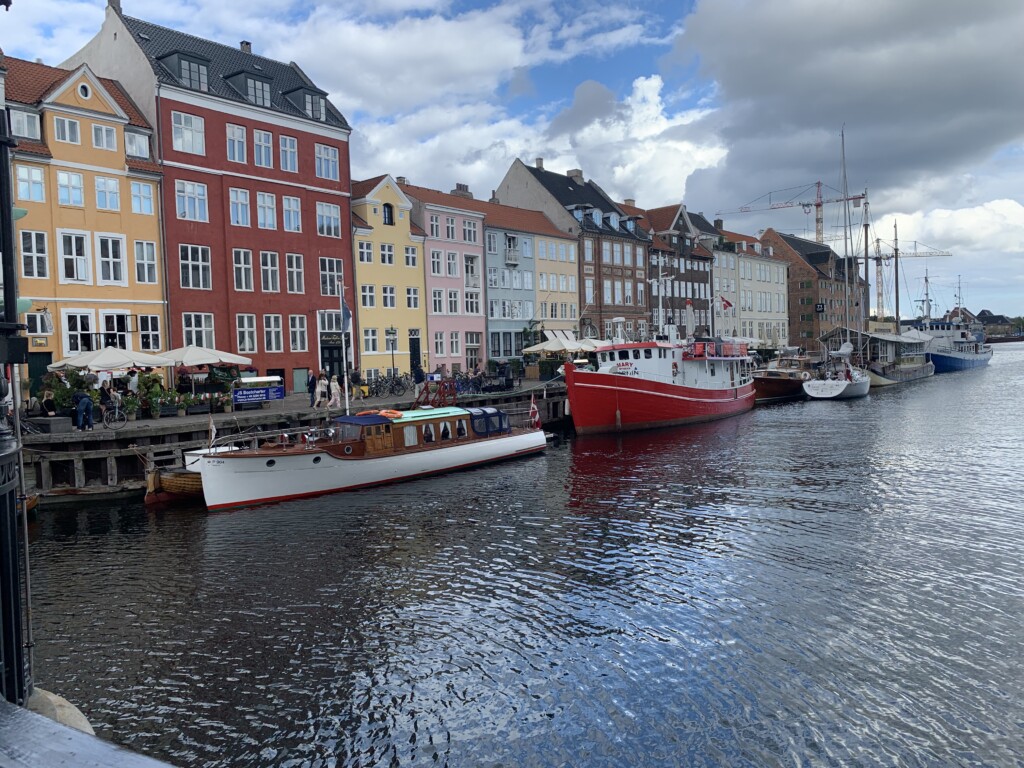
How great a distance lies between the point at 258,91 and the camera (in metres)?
43.4

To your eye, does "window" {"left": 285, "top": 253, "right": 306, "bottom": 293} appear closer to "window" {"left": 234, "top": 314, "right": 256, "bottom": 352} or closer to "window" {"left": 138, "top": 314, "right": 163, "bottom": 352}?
"window" {"left": 234, "top": 314, "right": 256, "bottom": 352}

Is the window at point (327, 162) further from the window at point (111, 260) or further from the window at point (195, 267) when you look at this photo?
the window at point (111, 260)

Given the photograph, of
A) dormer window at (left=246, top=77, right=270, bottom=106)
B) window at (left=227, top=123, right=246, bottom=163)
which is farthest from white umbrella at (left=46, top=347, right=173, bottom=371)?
dormer window at (left=246, top=77, right=270, bottom=106)

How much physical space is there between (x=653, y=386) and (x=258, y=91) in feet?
90.1

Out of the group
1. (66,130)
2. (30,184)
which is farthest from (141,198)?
(30,184)

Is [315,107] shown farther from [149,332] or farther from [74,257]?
[74,257]

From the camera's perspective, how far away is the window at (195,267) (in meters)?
39.1

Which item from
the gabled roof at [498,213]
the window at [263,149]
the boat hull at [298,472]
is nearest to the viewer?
the boat hull at [298,472]

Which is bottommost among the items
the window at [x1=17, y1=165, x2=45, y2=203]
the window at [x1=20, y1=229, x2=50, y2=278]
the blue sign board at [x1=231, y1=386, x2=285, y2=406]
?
the blue sign board at [x1=231, y1=386, x2=285, y2=406]

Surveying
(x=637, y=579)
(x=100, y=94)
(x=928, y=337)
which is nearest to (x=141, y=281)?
(x=100, y=94)

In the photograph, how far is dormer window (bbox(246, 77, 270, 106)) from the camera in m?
42.8

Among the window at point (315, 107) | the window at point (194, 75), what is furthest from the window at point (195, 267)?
the window at point (315, 107)

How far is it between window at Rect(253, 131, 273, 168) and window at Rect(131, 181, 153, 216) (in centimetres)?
682

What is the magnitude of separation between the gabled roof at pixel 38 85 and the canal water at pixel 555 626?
795 inches
